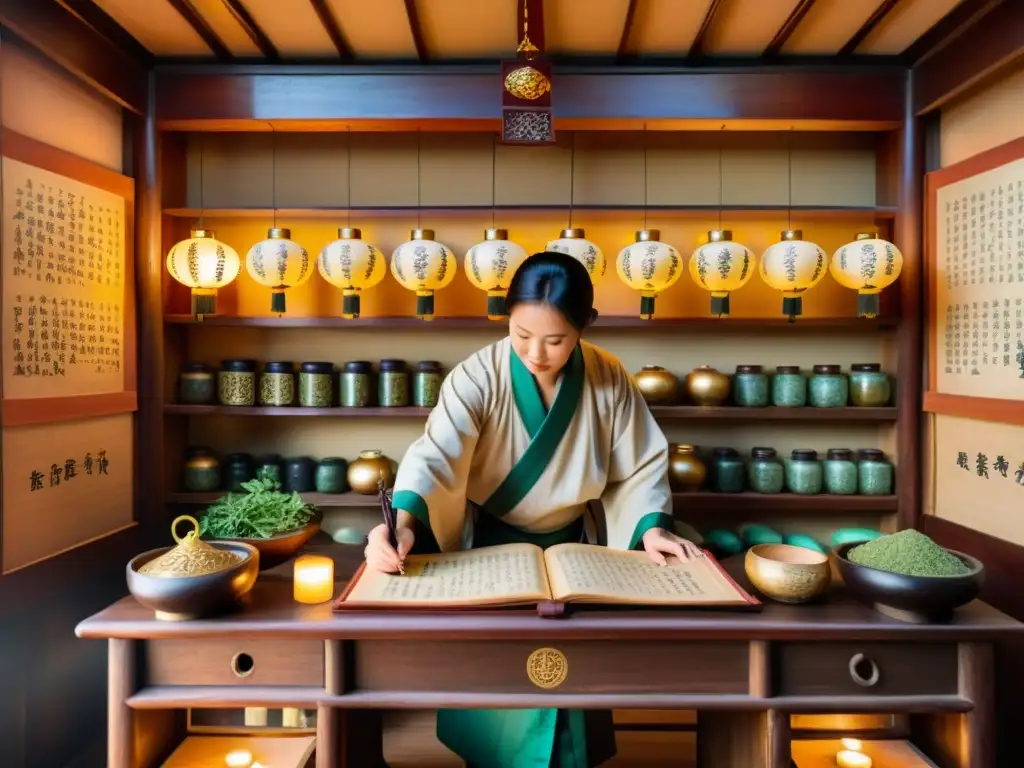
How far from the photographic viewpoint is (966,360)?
274 cm

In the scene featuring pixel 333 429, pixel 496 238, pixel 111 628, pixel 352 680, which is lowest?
pixel 352 680

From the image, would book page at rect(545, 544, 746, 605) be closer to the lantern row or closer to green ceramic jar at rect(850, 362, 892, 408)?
the lantern row

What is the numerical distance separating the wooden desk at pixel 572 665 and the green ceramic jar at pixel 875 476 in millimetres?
1430

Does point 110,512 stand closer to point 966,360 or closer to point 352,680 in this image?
point 352,680

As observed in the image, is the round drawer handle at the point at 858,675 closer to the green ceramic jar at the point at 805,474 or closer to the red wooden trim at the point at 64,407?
the green ceramic jar at the point at 805,474

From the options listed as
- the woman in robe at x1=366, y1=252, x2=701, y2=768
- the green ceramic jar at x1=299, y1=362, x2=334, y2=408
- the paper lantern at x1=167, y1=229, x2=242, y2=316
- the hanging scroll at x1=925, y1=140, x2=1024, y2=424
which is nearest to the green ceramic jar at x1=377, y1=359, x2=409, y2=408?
the green ceramic jar at x1=299, y1=362, x2=334, y2=408

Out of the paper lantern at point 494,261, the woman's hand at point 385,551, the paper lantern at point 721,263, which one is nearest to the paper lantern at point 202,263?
the paper lantern at point 494,261

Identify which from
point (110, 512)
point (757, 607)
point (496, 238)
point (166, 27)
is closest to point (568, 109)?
point (496, 238)

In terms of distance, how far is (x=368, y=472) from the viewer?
313cm

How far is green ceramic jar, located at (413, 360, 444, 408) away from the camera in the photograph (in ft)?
10.4

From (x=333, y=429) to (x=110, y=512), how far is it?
1.06 meters

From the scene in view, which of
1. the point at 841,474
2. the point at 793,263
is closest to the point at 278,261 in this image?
the point at 793,263

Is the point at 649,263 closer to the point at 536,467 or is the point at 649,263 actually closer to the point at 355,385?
the point at 536,467

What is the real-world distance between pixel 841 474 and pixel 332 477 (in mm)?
2397
